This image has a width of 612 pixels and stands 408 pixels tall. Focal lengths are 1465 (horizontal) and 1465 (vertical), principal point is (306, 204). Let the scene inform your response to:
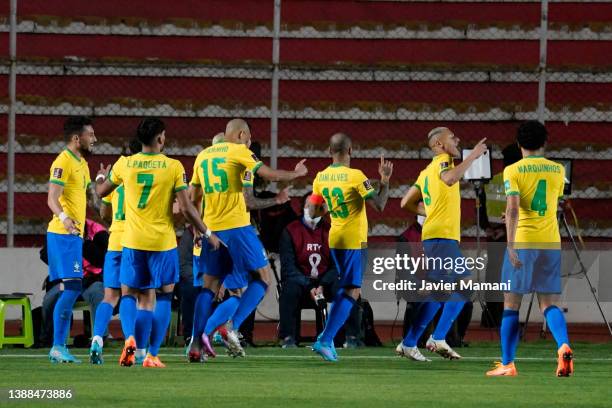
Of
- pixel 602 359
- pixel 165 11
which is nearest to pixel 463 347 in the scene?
pixel 602 359

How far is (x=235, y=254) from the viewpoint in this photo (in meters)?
13.2

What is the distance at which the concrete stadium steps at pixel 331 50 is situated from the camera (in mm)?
20375

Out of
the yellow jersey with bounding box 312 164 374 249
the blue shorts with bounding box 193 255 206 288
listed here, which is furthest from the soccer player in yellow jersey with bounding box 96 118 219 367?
the yellow jersey with bounding box 312 164 374 249

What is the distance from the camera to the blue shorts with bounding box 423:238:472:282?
44.7 feet

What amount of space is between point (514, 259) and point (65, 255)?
13.6 ft

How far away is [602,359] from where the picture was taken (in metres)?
14.6

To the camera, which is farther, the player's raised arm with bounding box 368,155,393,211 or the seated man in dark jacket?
the seated man in dark jacket

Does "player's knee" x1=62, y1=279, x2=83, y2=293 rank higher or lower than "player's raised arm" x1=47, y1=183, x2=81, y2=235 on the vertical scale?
lower

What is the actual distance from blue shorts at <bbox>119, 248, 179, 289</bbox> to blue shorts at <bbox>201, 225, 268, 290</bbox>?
3.32ft

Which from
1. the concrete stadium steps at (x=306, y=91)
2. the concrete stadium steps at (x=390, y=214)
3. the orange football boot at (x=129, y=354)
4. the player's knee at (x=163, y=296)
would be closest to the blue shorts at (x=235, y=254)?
the player's knee at (x=163, y=296)

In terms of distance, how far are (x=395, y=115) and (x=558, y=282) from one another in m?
8.91

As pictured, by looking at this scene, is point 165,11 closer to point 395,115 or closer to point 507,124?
point 395,115

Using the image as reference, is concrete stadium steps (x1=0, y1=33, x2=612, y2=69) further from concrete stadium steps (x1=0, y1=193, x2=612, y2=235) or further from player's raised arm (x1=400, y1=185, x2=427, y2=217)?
player's raised arm (x1=400, y1=185, x2=427, y2=217)

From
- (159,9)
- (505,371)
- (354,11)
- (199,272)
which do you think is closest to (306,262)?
(199,272)
